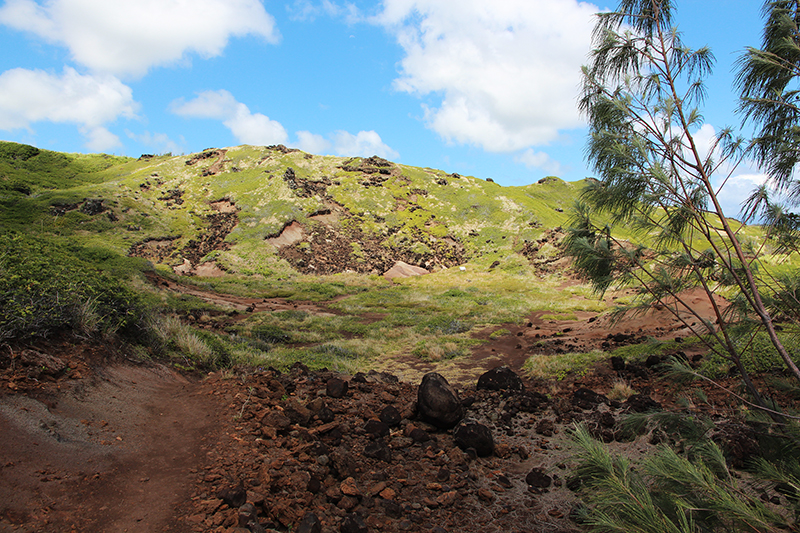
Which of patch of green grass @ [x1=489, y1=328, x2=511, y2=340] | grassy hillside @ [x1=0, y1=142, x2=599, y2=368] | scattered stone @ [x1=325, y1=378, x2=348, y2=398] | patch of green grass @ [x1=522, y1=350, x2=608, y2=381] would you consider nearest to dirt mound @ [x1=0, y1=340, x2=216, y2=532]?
grassy hillside @ [x1=0, y1=142, x2=599, y2=368]

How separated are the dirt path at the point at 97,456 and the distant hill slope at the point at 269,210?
31.6 meters

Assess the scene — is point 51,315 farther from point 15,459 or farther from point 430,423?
point 430,423

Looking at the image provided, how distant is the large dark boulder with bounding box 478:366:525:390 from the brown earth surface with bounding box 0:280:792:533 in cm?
74

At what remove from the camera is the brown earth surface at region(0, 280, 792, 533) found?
11.2ft

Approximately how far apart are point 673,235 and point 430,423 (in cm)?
438

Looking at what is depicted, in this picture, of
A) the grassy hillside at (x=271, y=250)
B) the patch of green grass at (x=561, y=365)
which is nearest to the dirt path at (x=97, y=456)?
the grassy hillside at (x=271, y=250)

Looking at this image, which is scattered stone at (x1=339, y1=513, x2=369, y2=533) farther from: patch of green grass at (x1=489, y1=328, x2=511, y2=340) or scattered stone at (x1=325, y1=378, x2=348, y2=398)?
patch of green grass at (x1=489, y1=328, x2=511, y2=340)

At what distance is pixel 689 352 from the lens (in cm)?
879

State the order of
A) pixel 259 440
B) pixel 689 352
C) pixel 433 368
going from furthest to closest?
1. pixel 433 368
2. pixel 689 352
3. pixel 259 440

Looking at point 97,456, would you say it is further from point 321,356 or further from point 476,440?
point 321,356

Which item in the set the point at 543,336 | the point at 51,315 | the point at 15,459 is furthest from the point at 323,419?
the point at 543,336

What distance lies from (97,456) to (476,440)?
4597 mm

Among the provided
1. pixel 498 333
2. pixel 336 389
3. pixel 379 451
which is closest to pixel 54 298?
pixel 336 389

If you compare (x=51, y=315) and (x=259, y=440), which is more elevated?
(x=51, y=315)
